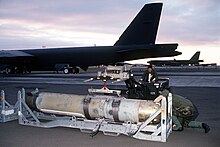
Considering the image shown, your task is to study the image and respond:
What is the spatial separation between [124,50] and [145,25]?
147 inches

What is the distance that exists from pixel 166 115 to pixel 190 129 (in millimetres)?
1443

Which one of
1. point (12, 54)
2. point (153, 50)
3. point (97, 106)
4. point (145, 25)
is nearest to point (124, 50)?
point (153, 50)

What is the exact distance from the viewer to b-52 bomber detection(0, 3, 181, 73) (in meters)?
27.7

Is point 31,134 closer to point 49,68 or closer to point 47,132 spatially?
point 47,132

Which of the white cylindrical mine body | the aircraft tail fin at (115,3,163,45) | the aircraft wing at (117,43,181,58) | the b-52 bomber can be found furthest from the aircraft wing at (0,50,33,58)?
the white cylindrical mine body

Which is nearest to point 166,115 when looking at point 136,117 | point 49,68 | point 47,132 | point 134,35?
point 136,117

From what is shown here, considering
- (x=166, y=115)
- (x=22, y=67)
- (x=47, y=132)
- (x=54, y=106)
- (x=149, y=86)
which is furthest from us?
(x=22, y=67)

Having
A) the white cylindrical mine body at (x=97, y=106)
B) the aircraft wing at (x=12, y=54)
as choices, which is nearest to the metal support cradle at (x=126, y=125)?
the white cylindrical mine body at (x=97, y=106)

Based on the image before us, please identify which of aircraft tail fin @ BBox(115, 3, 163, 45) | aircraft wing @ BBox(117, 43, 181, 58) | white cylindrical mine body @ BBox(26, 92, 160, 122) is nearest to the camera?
white cylindrical mine body @ BBox(26, 92, 160, 122)

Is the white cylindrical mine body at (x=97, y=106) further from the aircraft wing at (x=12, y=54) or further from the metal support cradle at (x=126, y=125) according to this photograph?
the aircraft wing at (x=12, y=54)

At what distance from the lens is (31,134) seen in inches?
254

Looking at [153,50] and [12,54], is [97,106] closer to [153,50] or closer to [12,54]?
[153,50]

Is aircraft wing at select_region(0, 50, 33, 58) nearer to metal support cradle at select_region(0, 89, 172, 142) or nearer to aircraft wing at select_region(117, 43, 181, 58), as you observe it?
aircraft wing at select_region(117, 43, 181, 58)

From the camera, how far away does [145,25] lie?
28297 millimetres
